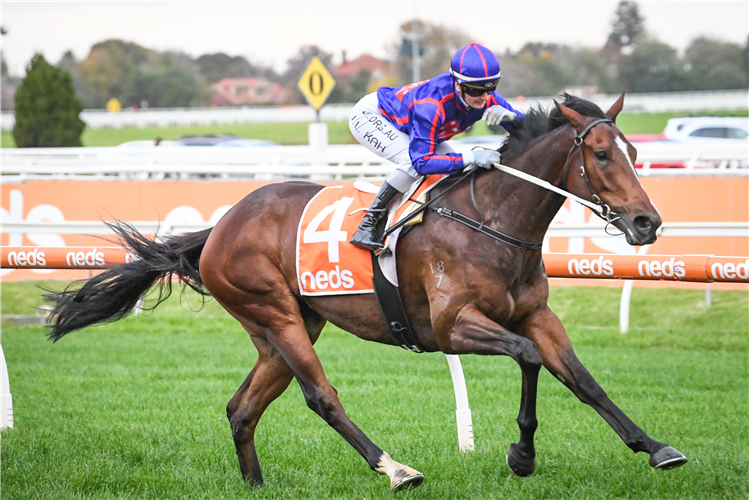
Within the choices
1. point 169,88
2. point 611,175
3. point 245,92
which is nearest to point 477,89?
point 611,175

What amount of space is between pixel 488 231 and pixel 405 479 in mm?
1174

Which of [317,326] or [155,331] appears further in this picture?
[155,331]

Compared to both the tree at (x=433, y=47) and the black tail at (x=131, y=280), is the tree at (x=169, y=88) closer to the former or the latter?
the tree at (x=433, y=47)

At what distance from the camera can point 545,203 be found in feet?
13.1

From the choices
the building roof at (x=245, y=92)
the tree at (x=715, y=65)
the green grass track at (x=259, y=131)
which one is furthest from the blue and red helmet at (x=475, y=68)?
the building roof at (x=245, y=92)

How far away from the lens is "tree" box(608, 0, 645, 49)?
211 ft

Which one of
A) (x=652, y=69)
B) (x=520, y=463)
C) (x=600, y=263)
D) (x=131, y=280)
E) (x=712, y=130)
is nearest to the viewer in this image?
(x=520, y=463)

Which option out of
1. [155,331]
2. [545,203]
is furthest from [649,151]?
[545,203]

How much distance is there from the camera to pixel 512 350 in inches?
146

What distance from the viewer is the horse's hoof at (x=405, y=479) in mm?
3865

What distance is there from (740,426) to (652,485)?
160cm

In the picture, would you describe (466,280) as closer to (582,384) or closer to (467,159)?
(467,159)

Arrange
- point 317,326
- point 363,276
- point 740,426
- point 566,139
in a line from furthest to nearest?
point 740,426 → point 317,326 → point 363,276 → point 566,139

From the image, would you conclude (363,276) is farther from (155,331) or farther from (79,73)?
(79,73)
